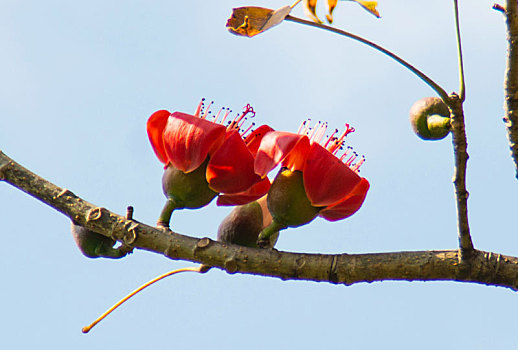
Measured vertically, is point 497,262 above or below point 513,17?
below

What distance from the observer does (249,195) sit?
81.7 inches

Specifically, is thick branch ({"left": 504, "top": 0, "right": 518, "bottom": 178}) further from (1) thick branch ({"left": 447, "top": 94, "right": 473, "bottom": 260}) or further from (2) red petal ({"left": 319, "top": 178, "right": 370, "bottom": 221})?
(2) red petal ({"left": 319, "top": 178, "right": 370, "bottom": 221})

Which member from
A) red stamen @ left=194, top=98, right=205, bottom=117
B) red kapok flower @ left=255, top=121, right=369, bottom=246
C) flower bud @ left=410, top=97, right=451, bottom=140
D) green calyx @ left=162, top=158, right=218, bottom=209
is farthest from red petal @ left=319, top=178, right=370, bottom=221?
red stamen @ left=194, top=98, right=205, bottom=117

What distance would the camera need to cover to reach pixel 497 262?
1.74m

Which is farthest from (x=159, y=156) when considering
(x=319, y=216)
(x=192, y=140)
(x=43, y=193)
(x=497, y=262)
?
(x=497, y=262)

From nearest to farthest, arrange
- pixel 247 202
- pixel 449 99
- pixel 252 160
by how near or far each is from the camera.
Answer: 1. pixel 449 99
2. pixel 252 160
3. pixel 247 202

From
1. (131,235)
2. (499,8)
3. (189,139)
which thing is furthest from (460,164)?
(131,235)

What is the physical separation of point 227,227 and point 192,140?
0.31 metres

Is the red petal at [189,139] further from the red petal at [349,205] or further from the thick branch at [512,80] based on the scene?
the thick branch at [512,80]

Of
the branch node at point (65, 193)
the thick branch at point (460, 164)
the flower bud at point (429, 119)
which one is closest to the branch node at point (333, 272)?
the thick branch at point (460, 164)

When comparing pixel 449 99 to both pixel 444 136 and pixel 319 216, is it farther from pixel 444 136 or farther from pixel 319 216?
pixel 319 216

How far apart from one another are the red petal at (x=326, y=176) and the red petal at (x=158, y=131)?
0.47 meters

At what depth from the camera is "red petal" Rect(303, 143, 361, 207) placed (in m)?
1.90

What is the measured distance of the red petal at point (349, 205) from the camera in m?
2.02
